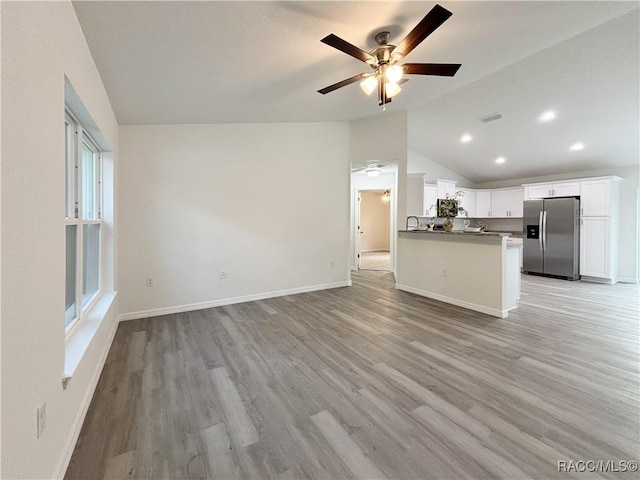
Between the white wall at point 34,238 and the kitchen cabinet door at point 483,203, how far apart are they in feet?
29.0

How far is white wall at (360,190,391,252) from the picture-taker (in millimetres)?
11453

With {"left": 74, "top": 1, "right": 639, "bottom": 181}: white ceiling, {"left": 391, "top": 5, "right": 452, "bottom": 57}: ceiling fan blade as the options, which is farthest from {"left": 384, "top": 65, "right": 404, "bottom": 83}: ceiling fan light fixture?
{"left": 74, "top": 1, "right": 639, "bottom": 181}: white ceiling

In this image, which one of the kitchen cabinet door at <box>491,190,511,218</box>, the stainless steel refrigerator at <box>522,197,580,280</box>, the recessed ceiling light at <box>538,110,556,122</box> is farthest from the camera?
the kitchen cabinet door at <box>491,190,511,218</box>

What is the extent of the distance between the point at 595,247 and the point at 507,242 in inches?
158

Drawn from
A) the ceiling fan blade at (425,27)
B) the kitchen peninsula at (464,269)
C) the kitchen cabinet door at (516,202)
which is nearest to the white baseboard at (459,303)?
the kitchen peninsula at (464,269)

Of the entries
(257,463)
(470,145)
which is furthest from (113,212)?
(470,145)

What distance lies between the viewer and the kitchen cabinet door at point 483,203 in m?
7.98

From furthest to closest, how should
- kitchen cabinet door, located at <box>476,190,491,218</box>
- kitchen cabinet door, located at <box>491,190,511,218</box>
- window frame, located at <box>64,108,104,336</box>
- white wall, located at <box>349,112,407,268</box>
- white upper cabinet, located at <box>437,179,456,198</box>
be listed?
kitchen cabinet door, located at <box>476,190,491,218</box>, kitchen cabinet door, located at <box>491,190,511,218</box>, white upper cabinet, located at <box>437,179,456,198</box>, white wall, located at <box>349,112,407,268</box>, window frame, located at <box>64,108,104,336</box>

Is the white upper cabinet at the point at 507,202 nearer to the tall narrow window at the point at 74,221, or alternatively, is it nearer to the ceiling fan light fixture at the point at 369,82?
the ceiling fan light fixture at the point at 369,82

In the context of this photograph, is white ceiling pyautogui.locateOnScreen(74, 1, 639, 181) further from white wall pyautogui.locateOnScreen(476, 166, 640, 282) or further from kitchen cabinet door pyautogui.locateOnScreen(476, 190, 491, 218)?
kitchen cabinet door pyautogui.locateOnScreen(476, 190, 491, 218)

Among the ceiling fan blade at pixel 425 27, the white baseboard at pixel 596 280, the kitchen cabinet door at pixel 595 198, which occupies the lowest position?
the white baseboard at pixel 596 280

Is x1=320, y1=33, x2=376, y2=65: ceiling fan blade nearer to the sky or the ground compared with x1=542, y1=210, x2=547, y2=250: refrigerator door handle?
nearer to the sky

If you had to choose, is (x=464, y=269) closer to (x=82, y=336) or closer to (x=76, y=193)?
(x=82, y=336)

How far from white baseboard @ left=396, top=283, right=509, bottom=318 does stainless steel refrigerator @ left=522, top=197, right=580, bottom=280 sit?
12.5 feet
